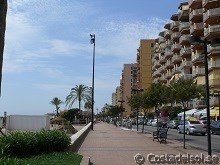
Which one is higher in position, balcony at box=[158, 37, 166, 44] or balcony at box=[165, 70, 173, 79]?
balcony at box=[158, 37, 166, 44]

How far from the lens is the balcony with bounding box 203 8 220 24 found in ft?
220

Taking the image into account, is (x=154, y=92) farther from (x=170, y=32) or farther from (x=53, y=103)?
(x=53, y=103)

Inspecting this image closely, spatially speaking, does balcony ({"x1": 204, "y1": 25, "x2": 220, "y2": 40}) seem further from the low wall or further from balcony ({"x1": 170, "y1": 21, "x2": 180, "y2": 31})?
the low wall

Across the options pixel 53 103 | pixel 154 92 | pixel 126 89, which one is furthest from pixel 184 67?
pixel 126 89

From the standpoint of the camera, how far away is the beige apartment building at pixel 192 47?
67875 millimetres

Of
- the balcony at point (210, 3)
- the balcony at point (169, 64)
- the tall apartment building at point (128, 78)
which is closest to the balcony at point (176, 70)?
the balcony at point (169, 64)

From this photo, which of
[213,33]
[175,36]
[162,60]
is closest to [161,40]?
[162,60]

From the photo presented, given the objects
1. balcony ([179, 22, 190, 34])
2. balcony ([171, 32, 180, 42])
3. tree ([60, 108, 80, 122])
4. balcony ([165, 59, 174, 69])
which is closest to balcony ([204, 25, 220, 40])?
balcony ([179, 22, 190, 34])

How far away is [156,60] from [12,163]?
12477 cm

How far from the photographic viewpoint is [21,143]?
44.4 ft

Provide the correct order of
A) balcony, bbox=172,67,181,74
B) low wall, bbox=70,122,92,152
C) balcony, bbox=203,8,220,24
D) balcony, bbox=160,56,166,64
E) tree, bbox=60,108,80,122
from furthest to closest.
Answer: balcony, bbox=160,56,166,64 → balcony, bbox=172,67,181,74 → tree, bbox=60,108,80,122 → balcony, bbox=203,8,220,24 → low wall, bbox=70,122,92,152

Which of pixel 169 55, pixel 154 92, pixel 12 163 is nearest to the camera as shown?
pixel 12 163

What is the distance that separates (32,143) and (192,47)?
220 ft

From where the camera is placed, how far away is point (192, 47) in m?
78.1
